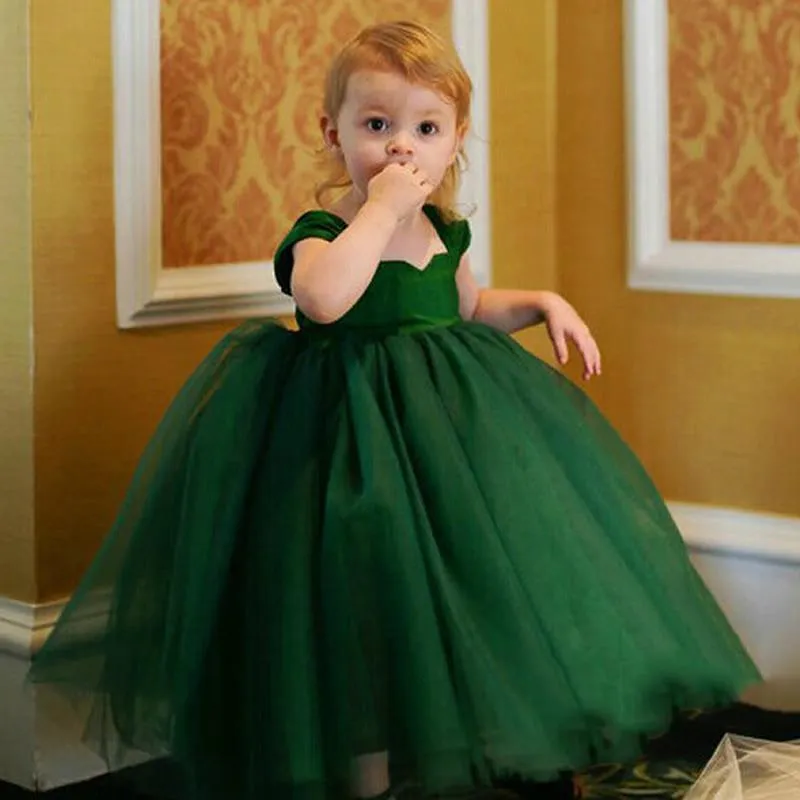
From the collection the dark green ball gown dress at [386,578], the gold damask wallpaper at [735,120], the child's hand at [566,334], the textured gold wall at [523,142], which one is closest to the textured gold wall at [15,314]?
the dark green ball gown dress at [386,578]

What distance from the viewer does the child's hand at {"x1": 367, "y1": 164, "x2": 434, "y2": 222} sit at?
1336 millimetres

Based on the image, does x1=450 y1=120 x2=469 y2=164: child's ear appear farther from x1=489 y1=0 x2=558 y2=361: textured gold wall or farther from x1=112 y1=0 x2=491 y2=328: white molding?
x1=489 y1=0 x2=558 y2=361: textured gold wall

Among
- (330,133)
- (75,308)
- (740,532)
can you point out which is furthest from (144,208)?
(740,532)

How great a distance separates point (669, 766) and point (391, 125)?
0.68 meters

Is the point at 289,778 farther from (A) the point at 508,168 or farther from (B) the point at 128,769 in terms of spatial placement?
(A) the point at 508,168

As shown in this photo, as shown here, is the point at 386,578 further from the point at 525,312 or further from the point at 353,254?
the point at 525,312

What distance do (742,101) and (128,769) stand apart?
942mm

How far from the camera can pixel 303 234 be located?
1373mm

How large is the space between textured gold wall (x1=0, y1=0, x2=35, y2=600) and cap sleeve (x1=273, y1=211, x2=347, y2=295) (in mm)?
262

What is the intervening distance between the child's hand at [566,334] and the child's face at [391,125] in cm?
19

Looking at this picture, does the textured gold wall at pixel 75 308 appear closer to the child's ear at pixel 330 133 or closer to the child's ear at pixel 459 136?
the child's ear at pixel 330 133

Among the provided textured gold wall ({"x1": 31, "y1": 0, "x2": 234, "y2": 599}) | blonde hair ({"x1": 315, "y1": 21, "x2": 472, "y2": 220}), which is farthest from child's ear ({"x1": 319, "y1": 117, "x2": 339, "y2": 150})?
textured gold wall ({"x1": 31, "y1": 0, "x2": 234, "y2": 599})

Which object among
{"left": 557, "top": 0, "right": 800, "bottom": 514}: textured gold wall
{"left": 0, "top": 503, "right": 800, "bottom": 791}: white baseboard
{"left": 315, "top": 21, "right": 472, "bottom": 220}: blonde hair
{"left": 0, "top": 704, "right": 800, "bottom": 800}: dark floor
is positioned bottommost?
{"left": 0, "top": 704, "right": 800, "bottom": 800}: dark floor

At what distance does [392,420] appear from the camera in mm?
1318
